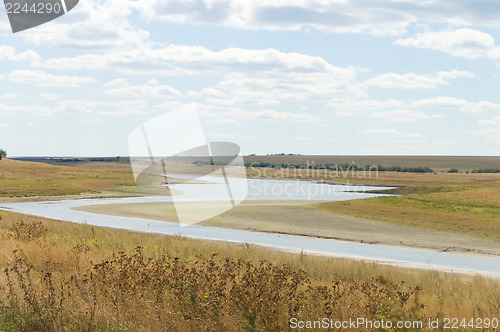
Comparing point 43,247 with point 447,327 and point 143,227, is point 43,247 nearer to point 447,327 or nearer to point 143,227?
point 447,327

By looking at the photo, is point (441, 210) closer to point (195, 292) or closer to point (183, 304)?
point (195, 292)

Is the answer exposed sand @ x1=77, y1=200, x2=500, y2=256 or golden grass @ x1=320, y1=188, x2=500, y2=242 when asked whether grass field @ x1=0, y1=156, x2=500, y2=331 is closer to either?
exposed sand @ x1=77, y1=200, x2=500, y2=256

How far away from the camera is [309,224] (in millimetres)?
32875

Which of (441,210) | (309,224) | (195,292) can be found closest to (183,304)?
(195,292)

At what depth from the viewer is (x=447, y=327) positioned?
799cm

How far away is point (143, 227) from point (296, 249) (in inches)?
455

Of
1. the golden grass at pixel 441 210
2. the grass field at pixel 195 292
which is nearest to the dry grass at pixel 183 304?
the grass field at pixel 195 292

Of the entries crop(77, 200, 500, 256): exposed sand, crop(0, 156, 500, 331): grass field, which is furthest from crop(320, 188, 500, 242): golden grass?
crop(0, 156, 500, 331): grass field

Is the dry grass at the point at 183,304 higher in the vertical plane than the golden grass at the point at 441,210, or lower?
higher

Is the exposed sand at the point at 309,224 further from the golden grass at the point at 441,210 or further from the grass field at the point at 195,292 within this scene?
the grass field at the point at 195,292

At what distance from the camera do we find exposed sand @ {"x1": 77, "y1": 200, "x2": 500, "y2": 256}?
2589 centimetres

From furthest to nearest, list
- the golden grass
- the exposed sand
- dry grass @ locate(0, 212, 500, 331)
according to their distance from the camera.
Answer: the golden grass → the exposed sand → dry grass @ locate(0, 212, 500, 331)

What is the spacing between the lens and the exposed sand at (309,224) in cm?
2589

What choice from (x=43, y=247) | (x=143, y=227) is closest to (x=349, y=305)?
(x=43, y=247)
